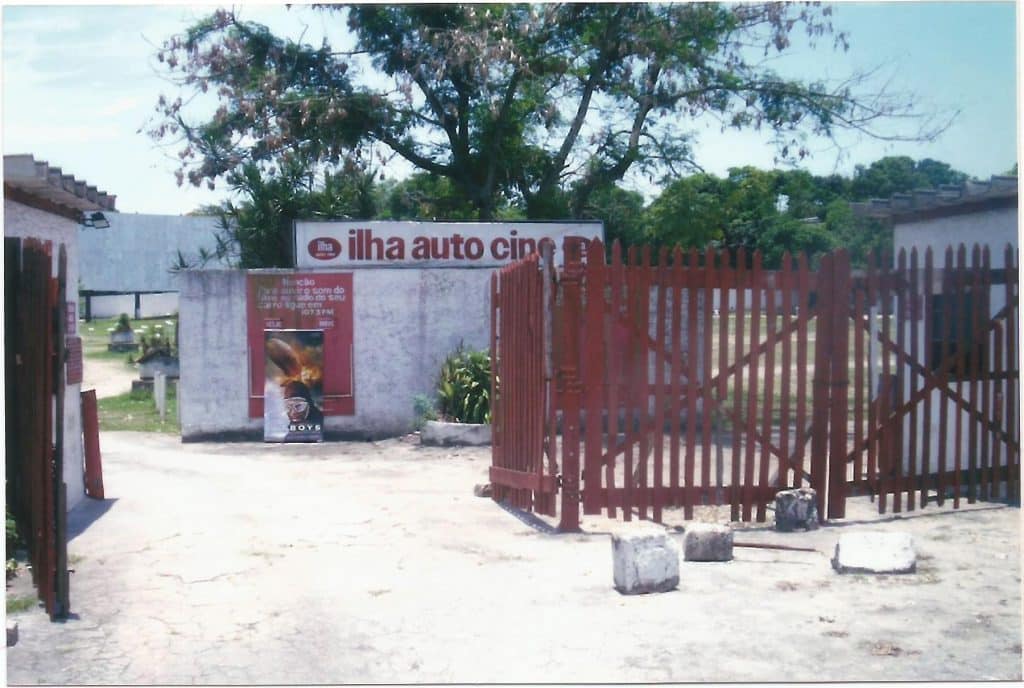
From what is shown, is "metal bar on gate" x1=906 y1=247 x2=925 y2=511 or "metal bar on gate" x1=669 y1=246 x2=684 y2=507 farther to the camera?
"metal bar on gate" x1=906 y1=247 x2=925 y2=511

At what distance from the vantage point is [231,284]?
15.0 m

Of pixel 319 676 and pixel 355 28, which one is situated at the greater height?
pixel 355 28

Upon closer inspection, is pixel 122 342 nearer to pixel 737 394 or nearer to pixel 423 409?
pixel 423 409

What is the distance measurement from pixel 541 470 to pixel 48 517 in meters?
3.66

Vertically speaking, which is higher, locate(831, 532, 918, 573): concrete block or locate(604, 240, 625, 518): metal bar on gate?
locate(604, 240, 625, 518): metal bar on gate

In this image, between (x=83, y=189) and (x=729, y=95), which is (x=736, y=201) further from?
(x=83, y=189)

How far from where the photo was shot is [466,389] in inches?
560

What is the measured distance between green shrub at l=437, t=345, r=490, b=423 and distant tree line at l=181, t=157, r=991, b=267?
5.11 meters

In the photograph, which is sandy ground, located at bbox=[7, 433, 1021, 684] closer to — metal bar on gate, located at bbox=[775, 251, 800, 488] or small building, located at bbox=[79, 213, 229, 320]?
metal bar on gate, located at bbox=[775, 251, 800, 488]

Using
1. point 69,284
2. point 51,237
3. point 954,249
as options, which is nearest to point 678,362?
point 954,249

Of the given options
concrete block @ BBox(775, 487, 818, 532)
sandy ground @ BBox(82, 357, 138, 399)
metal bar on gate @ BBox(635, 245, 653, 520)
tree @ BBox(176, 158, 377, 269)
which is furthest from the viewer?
sandy ground @ BBox(82, 357, 138, 399)

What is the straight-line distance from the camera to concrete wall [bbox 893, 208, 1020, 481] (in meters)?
8.41

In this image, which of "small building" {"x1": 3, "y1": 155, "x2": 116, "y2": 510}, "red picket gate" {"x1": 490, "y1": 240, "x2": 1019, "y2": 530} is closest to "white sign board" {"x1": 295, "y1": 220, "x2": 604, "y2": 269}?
"small building" {"x1": 3, "y1": 155, "x2": 116, "y2": 510}

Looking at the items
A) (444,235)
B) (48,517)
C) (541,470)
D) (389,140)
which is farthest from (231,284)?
(48,517)
